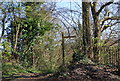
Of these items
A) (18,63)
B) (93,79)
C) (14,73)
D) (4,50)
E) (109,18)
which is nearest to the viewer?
(93,79)

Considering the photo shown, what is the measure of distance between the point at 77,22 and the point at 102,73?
1.83 m

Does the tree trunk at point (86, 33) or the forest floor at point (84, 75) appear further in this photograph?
the tree trunk at point (86, 33)

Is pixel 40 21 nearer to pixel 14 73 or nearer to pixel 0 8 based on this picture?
pixel 0 8

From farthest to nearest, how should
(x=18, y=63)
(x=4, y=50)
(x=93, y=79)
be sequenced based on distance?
(x=18, y=63), (x=4, y=50), (x=93, y=79)

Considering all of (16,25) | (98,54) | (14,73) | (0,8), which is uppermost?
(0,8)

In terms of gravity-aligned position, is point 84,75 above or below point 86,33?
below

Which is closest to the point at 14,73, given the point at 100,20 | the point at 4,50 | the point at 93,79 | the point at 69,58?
the point at 4,50

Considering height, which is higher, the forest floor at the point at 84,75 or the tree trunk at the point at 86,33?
the tree trunk at the point at 86,33

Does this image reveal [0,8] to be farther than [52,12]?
No

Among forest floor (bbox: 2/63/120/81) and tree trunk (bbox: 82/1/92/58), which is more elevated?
tree trunk (bbox: 82/1/92/58)

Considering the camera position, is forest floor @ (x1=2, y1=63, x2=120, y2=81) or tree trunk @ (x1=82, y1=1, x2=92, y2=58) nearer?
forest floor @ (x1=2, y1=63, x2=120, y2=81)

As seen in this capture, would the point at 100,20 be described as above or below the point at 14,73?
above

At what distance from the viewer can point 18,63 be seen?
17.5 feet

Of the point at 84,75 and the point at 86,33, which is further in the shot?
the point at 86,33
